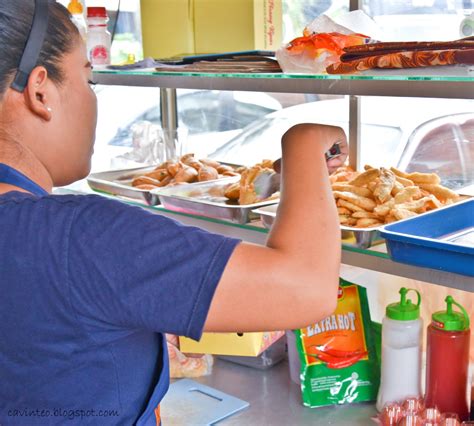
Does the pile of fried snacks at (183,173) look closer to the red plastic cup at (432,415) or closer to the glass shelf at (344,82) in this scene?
the glass shelf at (344,82)

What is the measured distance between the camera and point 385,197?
1421 mm

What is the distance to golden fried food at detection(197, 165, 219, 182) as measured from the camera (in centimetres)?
191

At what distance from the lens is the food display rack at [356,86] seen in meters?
1.18

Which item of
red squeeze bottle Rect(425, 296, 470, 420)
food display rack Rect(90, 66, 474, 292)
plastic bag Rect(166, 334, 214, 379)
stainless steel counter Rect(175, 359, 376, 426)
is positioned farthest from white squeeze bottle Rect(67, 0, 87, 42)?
red squeeze bottle Rect(425, 296, 470, 420)

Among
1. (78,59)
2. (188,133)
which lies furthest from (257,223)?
(188,133)

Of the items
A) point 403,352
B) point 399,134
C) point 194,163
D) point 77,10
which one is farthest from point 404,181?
point 77,10

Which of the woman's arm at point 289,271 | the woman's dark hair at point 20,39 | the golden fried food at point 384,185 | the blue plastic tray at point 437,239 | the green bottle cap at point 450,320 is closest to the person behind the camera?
the woman's arm at point 289,271

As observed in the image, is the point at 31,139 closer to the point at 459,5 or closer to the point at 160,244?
the point at 160,244

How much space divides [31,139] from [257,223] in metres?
0.59

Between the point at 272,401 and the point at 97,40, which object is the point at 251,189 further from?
the point at 97,40

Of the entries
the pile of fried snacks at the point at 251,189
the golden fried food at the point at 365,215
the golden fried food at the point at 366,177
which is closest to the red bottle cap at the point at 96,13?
the pile of fried snacks at the point at 251,189

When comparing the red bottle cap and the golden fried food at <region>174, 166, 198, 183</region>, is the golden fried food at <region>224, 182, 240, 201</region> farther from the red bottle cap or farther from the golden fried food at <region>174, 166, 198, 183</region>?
the red bottle cap

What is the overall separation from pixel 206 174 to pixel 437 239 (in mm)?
780

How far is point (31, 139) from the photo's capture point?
1.09 metres
